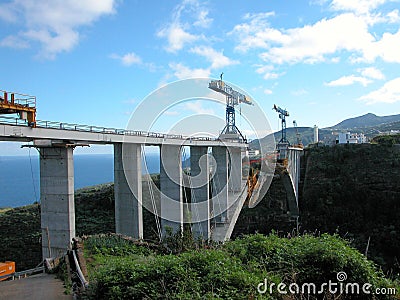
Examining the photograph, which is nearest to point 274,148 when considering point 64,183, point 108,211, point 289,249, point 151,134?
point 108,211

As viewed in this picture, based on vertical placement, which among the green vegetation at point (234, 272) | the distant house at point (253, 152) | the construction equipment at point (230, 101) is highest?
the construction equipment at point (230, 101)

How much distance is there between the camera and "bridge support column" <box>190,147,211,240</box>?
22.6m

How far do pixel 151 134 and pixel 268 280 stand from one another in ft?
40.0

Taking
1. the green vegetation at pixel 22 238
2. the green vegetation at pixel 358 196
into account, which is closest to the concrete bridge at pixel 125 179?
the green vegetation at pixel 22 238

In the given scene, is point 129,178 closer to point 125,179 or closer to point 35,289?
point 125,179

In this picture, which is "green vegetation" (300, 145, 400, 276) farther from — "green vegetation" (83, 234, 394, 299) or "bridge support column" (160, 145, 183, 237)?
"green vegetation" (83, 234, 394, 299)

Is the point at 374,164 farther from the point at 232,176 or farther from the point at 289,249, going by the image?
the point at 289,249

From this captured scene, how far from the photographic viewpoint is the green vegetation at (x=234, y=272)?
5047mm

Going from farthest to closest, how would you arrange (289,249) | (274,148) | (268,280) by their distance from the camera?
(274,148)
(289,249)
(268,280)

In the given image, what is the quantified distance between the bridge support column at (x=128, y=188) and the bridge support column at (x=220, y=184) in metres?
11.4

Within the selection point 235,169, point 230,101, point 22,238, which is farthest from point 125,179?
point 230,101

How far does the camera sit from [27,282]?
8.28m

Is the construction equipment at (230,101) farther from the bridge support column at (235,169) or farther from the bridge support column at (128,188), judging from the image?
the bridge support column at (128,188)

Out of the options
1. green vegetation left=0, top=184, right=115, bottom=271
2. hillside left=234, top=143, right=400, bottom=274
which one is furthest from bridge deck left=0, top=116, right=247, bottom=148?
hillside left=234, top=143, right=400, bottom=274
